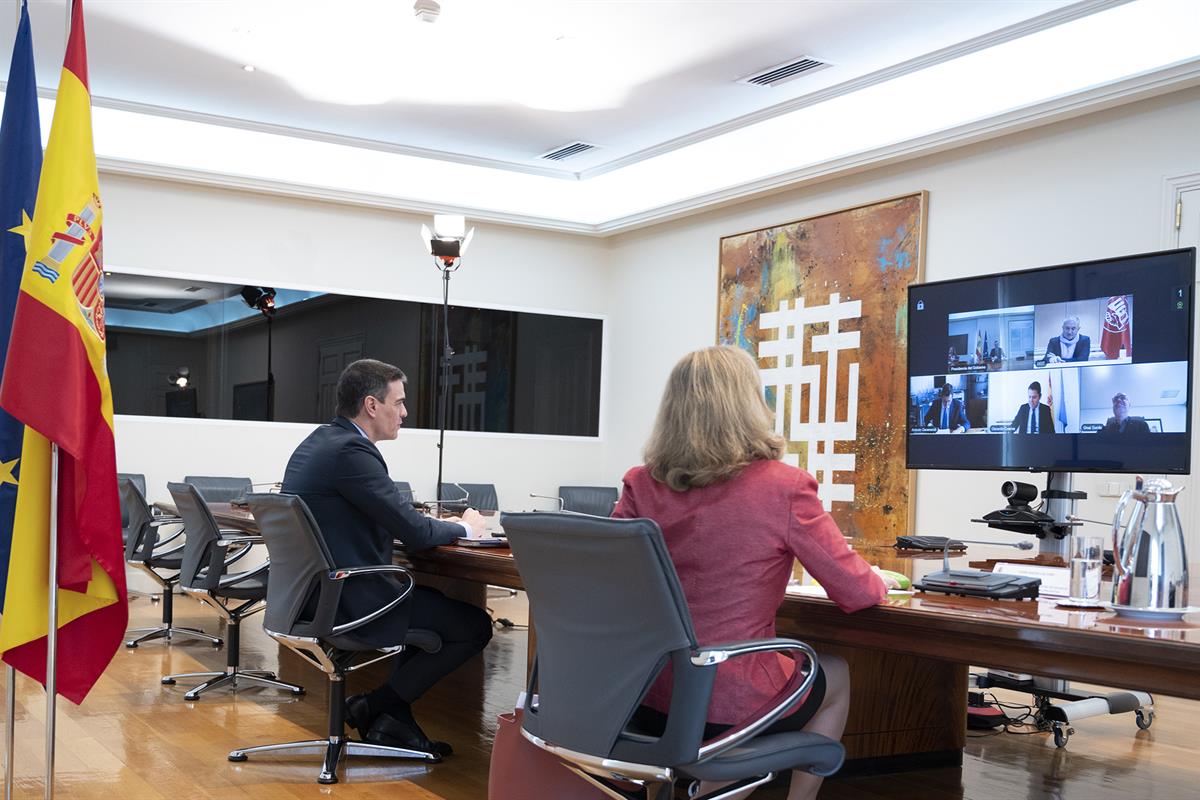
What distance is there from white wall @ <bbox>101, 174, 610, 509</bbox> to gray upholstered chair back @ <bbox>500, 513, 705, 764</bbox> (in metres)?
7.01

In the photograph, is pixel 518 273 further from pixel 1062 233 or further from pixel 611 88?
pixel 1062 233

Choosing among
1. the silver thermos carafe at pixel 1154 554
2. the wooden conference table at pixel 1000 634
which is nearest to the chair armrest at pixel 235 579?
the wooden conference table at pixel 1000 634

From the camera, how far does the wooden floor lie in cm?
340

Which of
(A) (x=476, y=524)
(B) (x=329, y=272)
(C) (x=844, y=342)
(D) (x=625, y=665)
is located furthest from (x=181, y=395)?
(D) (x=625, y=665)

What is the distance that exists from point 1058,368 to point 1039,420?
17 cm

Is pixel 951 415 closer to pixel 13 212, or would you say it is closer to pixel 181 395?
pixel 13 212

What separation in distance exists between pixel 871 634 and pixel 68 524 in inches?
72.7

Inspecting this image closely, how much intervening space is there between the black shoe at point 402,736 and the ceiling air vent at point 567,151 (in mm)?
5768

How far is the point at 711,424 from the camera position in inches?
89.2

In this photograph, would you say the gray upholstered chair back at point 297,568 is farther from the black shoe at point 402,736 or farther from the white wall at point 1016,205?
the white wall at point 1016,205

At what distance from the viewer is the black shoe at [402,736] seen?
377 cm

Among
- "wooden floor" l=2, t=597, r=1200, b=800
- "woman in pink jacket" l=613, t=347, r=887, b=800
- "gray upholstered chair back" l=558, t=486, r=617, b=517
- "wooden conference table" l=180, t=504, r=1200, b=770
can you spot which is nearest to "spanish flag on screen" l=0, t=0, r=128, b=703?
"wooden floor" l=2, t=597, r=1200, b=800

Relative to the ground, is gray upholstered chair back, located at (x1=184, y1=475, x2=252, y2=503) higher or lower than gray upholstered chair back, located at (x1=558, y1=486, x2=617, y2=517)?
higher

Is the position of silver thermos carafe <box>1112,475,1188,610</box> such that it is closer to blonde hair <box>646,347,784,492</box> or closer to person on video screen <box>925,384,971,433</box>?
blonde hair <box>646,347,784,492</box>
